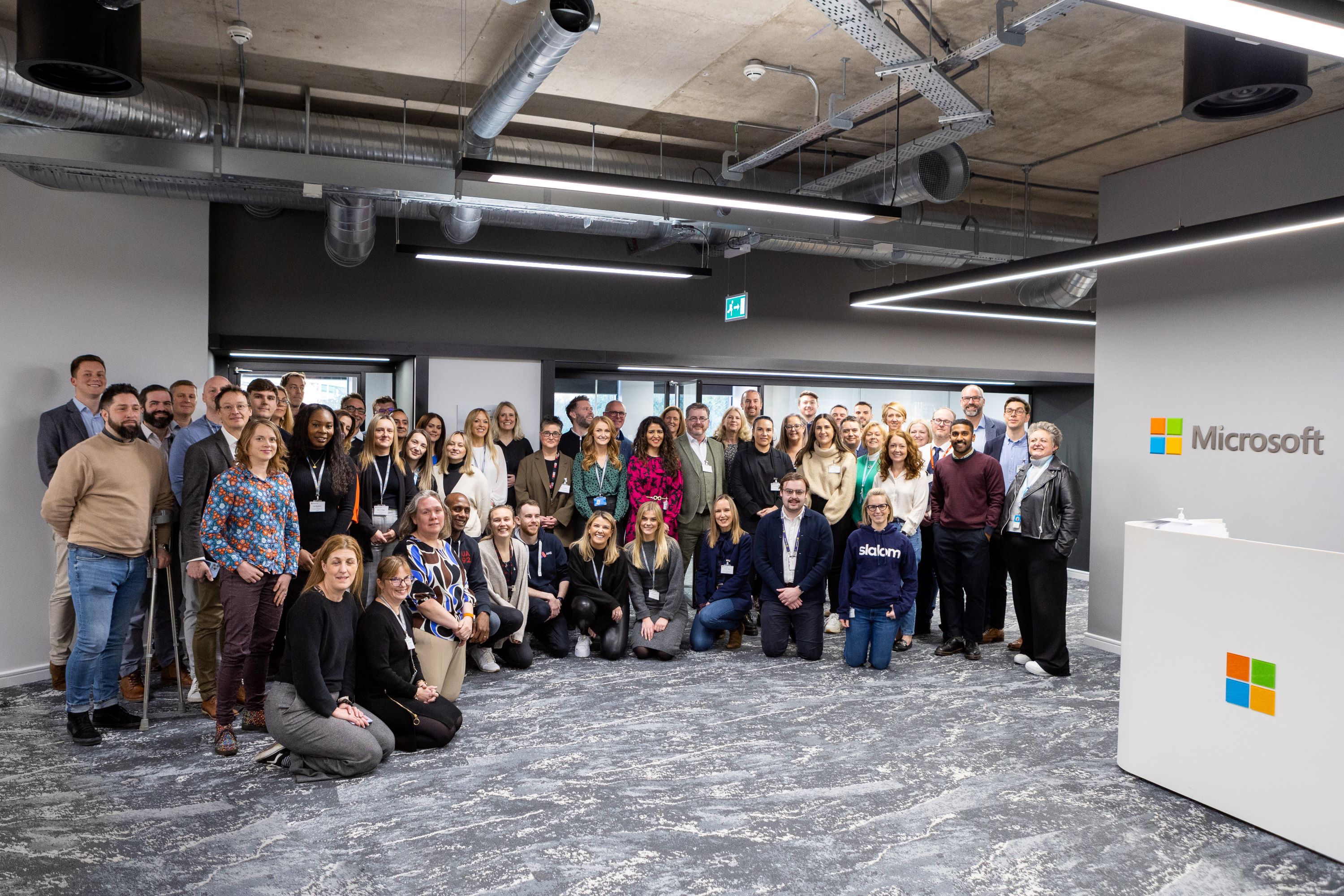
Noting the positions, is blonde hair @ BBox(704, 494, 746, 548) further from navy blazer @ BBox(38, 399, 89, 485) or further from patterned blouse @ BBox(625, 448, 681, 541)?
navy blazer @ BBox(38, 399, 89, 485)

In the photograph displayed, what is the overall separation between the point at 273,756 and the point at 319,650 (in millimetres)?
603

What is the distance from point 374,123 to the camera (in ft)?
19.5

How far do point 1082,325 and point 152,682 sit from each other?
984 cm

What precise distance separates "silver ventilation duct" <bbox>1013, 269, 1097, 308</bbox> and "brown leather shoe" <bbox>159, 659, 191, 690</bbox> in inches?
315

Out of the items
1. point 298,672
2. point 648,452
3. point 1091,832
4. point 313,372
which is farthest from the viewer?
point 313,372

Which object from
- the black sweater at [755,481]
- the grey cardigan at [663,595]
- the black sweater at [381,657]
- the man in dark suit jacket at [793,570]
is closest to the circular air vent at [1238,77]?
the man in dark suit jacket at [793,570]

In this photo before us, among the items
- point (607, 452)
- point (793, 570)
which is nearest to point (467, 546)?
point (607, 452)

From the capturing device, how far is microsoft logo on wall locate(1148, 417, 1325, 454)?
5.37 metres

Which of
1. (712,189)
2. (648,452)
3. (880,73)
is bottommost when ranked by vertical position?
(648,452)

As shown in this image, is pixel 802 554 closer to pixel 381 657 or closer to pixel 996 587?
pixel 996 587

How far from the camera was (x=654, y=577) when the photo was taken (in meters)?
6.34

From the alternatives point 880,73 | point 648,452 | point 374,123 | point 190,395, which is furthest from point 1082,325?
point 190,395

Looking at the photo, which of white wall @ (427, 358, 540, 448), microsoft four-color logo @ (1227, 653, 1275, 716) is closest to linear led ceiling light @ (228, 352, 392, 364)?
white wall @ (427, 358, 540, 448)

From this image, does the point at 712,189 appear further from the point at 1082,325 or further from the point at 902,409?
the point at 1082,325
